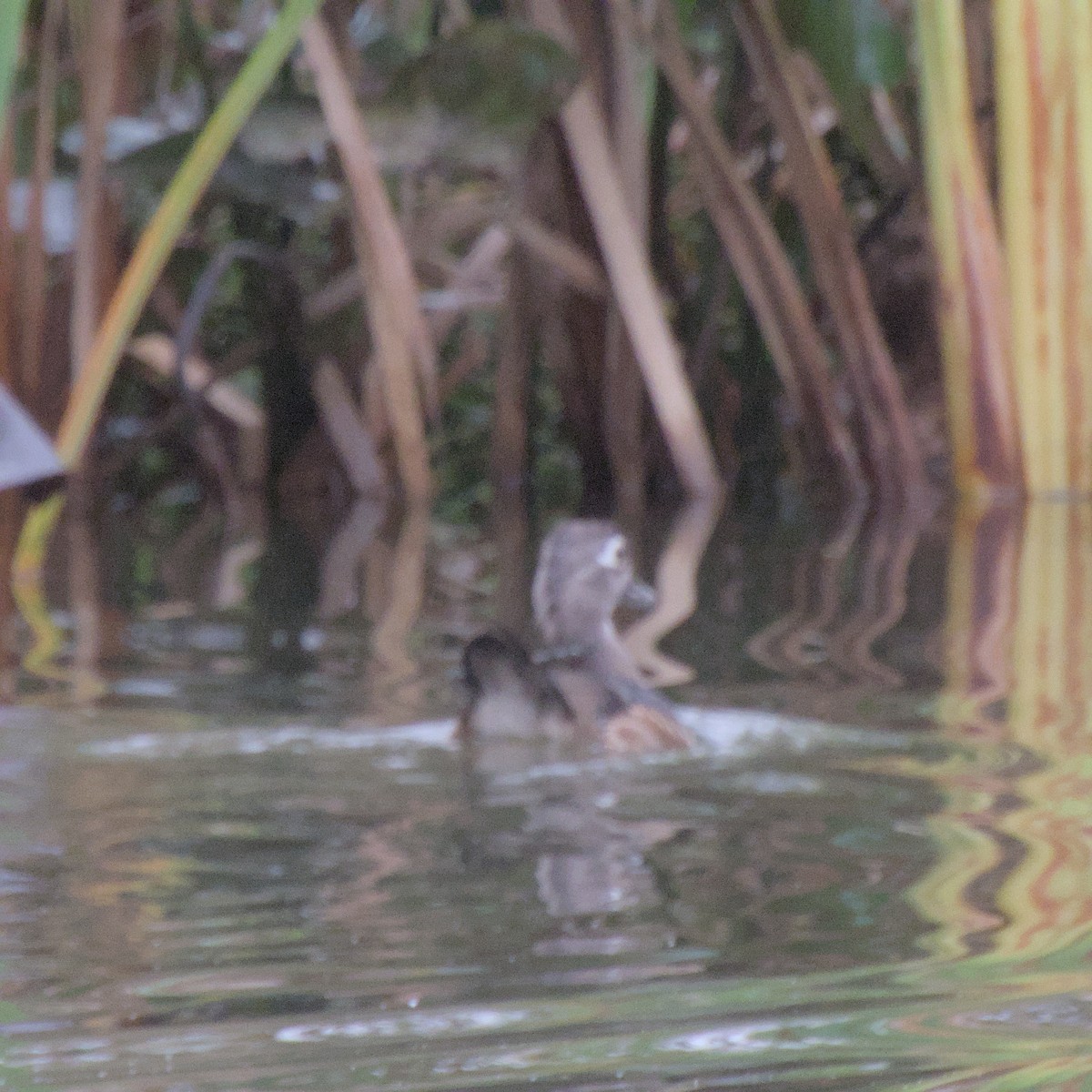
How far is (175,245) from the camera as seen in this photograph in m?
7.28

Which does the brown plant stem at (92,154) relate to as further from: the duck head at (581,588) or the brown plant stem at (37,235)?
the duck head at (581,588)

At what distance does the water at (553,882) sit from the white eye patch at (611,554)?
0.25 m

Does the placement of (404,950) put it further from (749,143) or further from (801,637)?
(749,143)

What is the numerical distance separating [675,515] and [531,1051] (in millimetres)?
5014

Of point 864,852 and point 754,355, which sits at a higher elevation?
point 754,355

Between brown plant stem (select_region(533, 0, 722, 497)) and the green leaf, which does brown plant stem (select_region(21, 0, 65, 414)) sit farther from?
the green leaf

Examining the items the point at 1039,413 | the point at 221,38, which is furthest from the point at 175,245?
the point at 1039,413

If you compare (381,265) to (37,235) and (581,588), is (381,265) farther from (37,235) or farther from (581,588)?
(581,588)

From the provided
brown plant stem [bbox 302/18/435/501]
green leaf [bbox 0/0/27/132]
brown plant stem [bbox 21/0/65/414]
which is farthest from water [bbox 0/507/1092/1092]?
brown plant stem [bbox 21/0/65/414]

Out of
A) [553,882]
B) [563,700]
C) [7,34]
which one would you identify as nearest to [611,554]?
[563,700]

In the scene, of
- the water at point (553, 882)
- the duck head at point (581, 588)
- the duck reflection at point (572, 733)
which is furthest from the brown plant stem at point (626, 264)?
the duck head at point (581, 588)

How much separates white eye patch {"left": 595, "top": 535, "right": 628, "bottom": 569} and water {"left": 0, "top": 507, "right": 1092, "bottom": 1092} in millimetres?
253

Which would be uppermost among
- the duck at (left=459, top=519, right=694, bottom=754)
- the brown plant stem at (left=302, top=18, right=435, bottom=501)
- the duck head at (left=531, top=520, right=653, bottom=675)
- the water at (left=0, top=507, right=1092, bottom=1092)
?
the brown plant stem at (left=302, top=18, right=435, bottom=501)

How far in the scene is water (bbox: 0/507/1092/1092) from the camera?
5.23 ft
